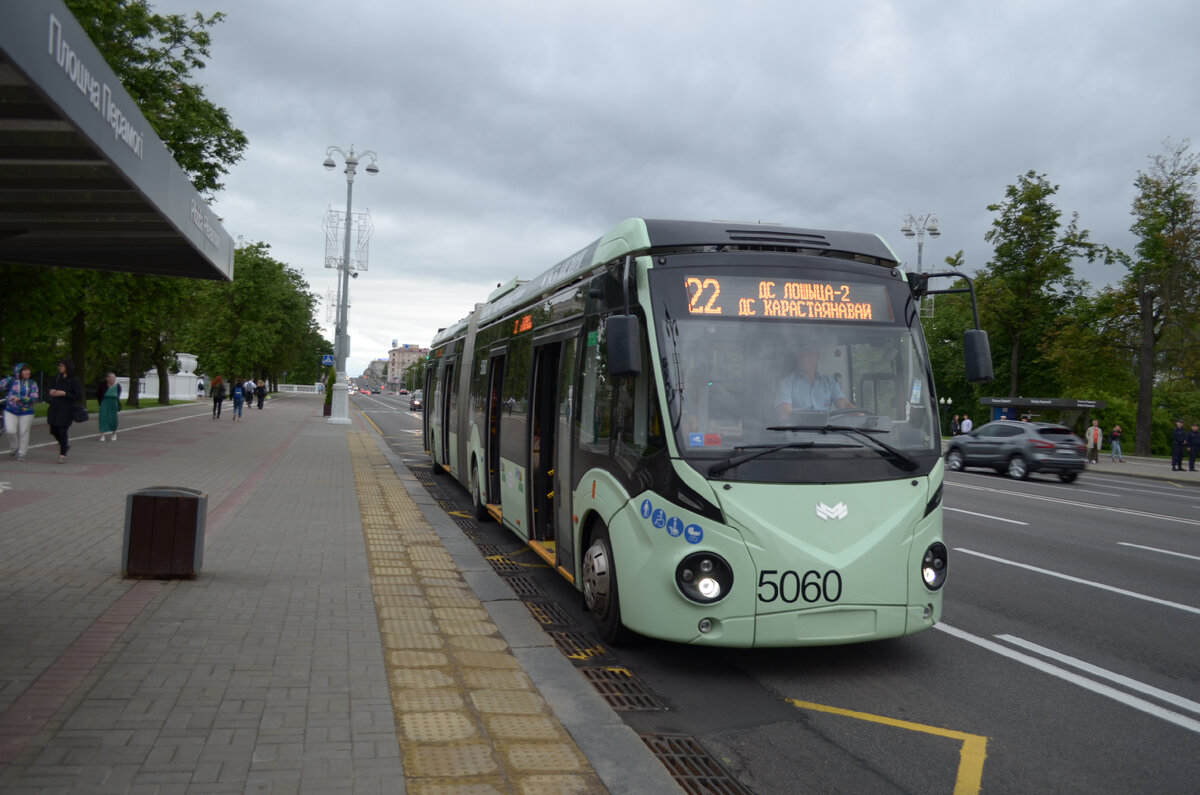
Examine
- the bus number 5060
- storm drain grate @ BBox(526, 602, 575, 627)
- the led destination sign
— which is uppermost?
the led destination sign

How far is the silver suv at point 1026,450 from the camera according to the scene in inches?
942

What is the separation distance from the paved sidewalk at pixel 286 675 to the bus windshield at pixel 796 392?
1749 millimetres

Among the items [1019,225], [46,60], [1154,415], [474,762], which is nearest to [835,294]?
[474,762]

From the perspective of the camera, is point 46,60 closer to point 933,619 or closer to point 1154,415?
point 933,619

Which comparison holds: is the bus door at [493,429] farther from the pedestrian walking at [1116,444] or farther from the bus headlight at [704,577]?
the pedestrian walking at [1116,444]

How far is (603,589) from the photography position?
20.6ft

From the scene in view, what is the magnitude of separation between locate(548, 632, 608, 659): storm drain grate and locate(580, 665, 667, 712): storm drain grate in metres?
0.28

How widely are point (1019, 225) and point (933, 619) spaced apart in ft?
163

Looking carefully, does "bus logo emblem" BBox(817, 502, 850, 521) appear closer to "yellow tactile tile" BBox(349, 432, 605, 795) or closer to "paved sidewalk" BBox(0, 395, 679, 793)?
"paved sidewalk" BBox(0, 395, 679, 793)

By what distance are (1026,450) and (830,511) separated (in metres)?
21.3

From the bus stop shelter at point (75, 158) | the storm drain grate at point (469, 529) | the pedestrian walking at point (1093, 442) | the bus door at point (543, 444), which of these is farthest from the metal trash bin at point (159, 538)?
the pedestrian walking at point (1093, 442)

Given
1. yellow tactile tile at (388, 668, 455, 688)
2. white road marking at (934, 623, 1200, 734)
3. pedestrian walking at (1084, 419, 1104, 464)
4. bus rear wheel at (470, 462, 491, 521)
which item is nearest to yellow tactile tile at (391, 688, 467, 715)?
yellow tactile tile at (388, 668, 455, 688)

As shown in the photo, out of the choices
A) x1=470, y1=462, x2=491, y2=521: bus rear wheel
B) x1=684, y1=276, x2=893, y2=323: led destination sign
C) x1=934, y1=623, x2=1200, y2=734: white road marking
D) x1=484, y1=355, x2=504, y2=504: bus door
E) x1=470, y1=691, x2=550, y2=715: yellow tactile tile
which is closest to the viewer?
x1=470, y1=691, x2=550, y2=715: yellow tactile tile

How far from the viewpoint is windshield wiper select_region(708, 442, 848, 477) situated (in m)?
5.50
